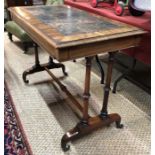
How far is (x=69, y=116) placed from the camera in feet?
5.80

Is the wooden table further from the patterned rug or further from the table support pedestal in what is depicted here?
the patterned rug

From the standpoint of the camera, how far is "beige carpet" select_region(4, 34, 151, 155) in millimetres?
1474

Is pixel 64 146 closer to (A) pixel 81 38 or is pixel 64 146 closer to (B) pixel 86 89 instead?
(B) pixel 86 89

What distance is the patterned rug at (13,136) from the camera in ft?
4.57

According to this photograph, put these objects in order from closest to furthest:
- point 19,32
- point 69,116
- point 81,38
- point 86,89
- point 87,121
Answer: point 81,38, point 86,89, point 87,121, point 69,116, point 19,32

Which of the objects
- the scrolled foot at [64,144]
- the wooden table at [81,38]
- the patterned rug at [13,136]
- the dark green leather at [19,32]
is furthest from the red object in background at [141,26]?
the dark green leather at [19,32]

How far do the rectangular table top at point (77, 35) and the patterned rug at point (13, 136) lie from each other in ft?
2.36

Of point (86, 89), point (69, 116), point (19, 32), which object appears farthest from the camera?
point (19, 32)

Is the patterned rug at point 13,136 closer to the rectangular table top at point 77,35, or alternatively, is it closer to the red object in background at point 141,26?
the rectangular table top at point 77,35

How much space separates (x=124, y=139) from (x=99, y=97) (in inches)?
22.6

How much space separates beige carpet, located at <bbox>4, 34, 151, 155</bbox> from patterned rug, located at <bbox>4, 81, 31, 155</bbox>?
0.15ft

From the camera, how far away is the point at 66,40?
3.51 ft

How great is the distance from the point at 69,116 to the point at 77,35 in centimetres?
85

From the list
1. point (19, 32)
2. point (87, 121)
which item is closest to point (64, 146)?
point (87, 121)
